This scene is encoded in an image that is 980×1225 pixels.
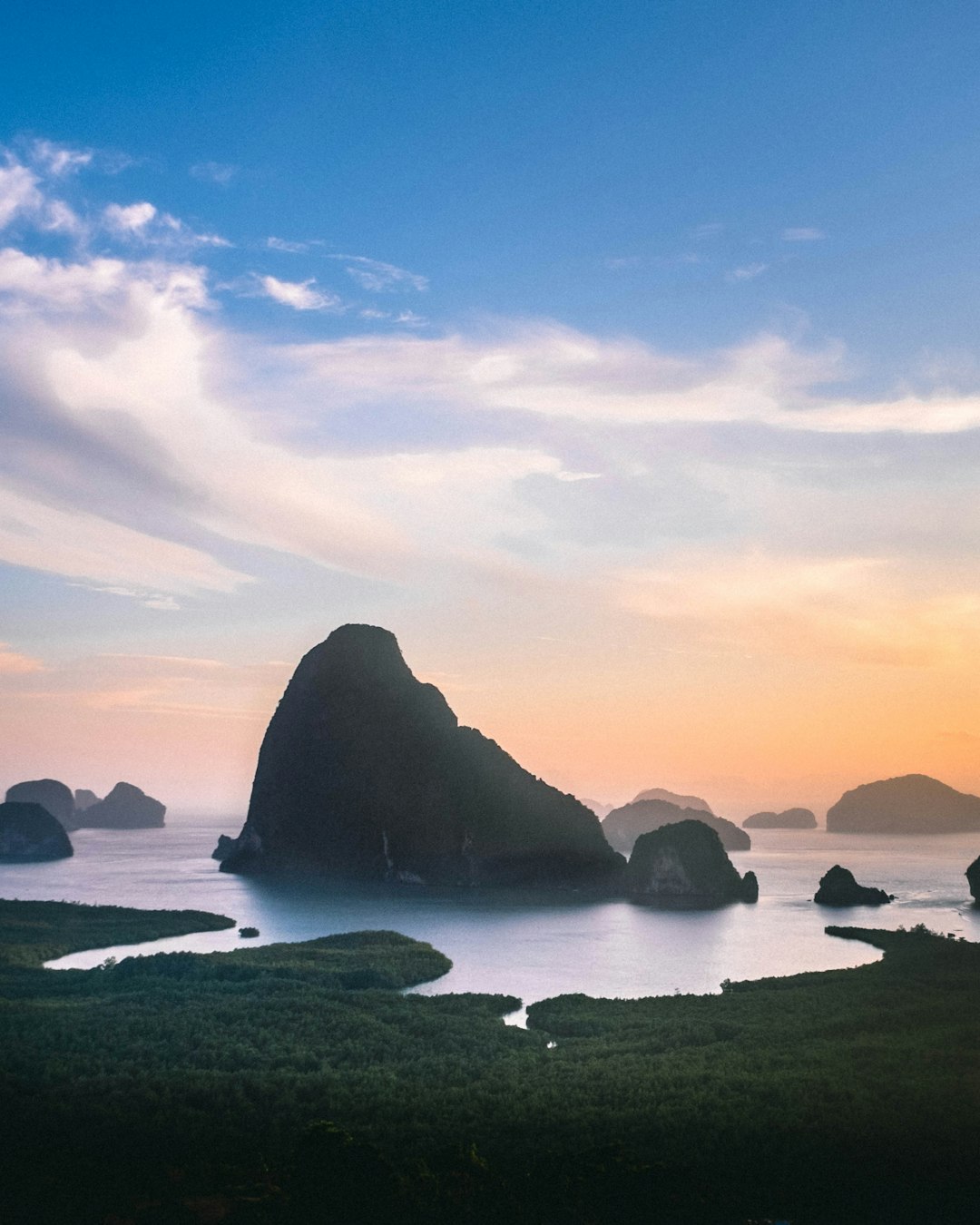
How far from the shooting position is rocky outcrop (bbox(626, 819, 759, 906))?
104 m

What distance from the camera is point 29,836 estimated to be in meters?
158

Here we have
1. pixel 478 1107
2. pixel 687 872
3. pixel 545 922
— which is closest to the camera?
pixel 478 1107

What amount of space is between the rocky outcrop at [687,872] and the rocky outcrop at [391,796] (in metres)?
4.67

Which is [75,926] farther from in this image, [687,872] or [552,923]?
[687,872]

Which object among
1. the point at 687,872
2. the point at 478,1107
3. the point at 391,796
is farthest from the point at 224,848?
the point at 478,1107

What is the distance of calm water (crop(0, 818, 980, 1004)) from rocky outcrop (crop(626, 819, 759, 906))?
448cm

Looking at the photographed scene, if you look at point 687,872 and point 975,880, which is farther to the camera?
point 687,872

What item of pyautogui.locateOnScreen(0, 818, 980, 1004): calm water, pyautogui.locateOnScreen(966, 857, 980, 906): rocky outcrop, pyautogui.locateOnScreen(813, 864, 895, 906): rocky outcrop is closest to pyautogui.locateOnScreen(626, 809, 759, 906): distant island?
pyautogui.locateOnScreen(0, 818, 980, 1004): calm water

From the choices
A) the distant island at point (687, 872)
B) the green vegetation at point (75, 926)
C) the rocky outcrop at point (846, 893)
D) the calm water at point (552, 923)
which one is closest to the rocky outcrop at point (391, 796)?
the distant island at point (687, 872)

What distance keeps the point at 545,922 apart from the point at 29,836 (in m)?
110

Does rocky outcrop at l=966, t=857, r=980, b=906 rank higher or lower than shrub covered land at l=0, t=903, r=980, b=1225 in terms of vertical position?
lower

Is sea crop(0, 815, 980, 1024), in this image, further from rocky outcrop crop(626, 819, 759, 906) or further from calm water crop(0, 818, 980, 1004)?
rocky outcrop crop(626, 819, 759, 906)

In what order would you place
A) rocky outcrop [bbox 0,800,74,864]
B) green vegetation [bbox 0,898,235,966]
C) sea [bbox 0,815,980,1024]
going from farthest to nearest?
rocky outcrop [bbox 0,800,74,864] < green vegetation [bbox 0,898,235,966] < sea [bbox 0,815,980,1024]

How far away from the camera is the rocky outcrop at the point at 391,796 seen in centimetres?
11575
